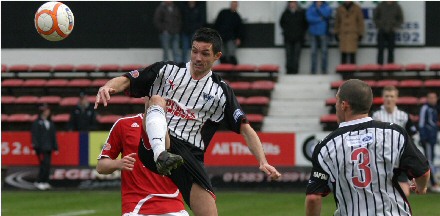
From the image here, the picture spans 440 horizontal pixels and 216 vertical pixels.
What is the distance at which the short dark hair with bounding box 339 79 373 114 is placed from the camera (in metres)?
5.79

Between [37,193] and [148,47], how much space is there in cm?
713

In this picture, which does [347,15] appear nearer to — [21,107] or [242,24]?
[242,24]

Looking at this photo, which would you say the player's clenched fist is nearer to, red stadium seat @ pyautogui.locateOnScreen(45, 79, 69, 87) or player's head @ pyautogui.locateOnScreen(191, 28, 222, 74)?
player's head @ pyautogui.locateOnScreen(191, 28, 222, 74)

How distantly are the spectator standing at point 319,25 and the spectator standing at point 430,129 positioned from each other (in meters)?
4.95

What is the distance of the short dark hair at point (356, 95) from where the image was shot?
228 inches

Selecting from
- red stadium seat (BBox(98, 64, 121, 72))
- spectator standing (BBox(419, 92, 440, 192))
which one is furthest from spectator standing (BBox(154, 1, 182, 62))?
spectator standing (BBox(419, 92, 440, 192))

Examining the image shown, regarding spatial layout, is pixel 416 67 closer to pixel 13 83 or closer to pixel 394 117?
pixel 394 117

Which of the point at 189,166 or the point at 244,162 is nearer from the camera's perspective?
the point at 189,166

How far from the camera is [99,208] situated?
15.9 meters

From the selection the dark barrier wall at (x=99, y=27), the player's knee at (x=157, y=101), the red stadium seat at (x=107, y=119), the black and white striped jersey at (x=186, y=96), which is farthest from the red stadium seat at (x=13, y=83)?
the player's knee at (x=157, y=101)

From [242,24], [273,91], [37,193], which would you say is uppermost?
[242,24]

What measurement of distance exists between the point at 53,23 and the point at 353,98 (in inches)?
168

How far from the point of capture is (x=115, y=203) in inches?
665

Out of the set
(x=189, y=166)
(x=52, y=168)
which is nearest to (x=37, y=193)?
(x=52, y=168)
